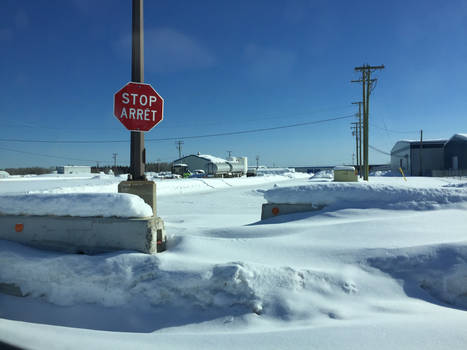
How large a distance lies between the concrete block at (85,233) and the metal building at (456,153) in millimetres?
47147

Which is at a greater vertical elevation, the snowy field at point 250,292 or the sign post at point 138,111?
the sign post at point 138,111

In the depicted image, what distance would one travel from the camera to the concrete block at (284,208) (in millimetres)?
6027

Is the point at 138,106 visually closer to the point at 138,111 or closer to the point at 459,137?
the point at 138,111

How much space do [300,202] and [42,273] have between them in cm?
464

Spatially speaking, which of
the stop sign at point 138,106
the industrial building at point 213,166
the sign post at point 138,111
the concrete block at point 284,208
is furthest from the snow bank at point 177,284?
the industrial building at point 213,166

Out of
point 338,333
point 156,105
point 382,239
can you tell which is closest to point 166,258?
point 338,333

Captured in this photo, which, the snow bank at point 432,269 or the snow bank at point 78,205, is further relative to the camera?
the snow bank at point 78,205

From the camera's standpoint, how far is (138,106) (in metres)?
4.74

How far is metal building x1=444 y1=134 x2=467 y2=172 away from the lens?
128ft

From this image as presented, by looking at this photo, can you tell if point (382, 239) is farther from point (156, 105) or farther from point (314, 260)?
point (156, 105)

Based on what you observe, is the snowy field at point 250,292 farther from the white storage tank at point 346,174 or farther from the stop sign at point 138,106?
the white storage tank at point 346,174

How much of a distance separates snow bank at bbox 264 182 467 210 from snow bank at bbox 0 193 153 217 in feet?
11.0

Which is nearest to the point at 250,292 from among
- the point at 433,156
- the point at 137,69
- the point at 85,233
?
the point at 85,233

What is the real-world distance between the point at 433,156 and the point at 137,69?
175 ft
